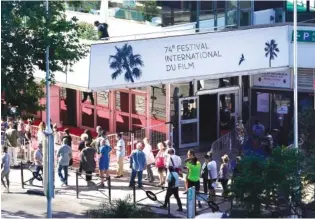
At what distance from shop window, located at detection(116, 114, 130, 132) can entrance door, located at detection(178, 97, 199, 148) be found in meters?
2.04

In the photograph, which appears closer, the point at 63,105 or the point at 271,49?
the point at 271,49

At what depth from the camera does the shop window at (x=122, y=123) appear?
98.4 ft

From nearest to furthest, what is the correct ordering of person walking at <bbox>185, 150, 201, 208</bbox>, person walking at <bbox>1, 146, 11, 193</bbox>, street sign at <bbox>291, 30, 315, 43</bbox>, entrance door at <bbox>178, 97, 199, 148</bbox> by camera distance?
1. person walking at <bbox>185, 150, 201, 208</bbox>
2. person walking at <bbox>1, 146, 11, 193</bbox>
3. street sign at <bbox>291, 30, 315, 43</bbox>
4. entrance door at <bbox>178, 97, 199, 148</bbox>

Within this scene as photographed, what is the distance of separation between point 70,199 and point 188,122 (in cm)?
745

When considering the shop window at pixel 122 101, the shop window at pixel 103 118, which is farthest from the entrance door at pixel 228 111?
the shop window at pixel 103 118

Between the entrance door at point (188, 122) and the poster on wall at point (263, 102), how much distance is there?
2391 mm

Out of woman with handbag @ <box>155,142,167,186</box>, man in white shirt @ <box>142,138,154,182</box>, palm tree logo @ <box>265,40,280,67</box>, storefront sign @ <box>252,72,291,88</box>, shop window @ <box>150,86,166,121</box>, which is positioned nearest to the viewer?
woman with handbag @ <box>155,142,167,186</box>

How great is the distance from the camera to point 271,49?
87.6ft

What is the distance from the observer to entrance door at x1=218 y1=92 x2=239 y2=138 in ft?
99.1

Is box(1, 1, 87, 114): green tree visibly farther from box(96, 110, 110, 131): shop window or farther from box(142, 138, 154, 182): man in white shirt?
box(96, 110, 110, 131): shop window

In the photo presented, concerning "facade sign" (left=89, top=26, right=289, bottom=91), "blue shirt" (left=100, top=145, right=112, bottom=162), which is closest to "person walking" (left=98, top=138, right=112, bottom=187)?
"blue shirt" (left=100, top=145, right=112, bottom=162)

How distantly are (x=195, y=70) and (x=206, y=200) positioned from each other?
16.9ft

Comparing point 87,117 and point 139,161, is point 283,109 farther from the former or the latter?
point 139,161

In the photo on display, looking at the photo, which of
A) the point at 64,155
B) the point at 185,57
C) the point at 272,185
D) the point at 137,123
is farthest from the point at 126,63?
the point at 272,185
